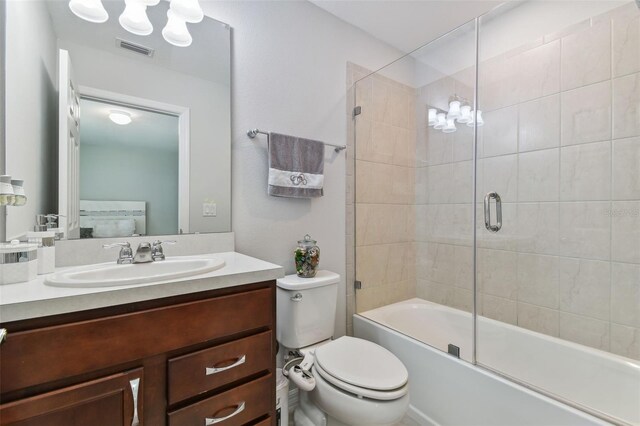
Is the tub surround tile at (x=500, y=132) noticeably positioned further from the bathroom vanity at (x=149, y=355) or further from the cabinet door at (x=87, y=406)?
the cabinet door at (x=87, y=406)

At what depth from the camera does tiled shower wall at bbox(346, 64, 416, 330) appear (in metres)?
2.09

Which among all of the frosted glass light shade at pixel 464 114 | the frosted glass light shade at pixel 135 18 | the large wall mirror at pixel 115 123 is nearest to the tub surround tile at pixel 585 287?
the frosted glass light shade at pixel 464 114

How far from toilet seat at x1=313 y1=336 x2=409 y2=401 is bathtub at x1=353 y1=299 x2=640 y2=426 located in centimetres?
37

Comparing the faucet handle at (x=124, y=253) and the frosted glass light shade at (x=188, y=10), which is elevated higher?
the frosted glass light shade at (x=188, y=10)

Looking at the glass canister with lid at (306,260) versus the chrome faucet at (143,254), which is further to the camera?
the glass canister with lid at (306,260)

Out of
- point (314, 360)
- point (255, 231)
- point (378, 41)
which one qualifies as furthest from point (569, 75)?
point (314, 360)

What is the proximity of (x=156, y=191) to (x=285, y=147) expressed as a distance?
28.1 inches

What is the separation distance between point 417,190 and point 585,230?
3.40 feet

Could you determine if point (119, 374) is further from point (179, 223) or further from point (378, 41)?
point (378, 41)

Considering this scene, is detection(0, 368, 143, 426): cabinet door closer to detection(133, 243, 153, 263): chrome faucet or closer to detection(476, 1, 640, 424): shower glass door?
detection(133, 243, 153, 263): chrome faucet

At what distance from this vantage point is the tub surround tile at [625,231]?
1.42 m

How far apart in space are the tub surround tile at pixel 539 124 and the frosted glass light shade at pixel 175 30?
2000mm

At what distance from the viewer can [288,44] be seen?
1.74m

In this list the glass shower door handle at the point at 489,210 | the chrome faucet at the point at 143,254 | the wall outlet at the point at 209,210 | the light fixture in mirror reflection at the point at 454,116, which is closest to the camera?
the chrome faucet at the point at 143,254
